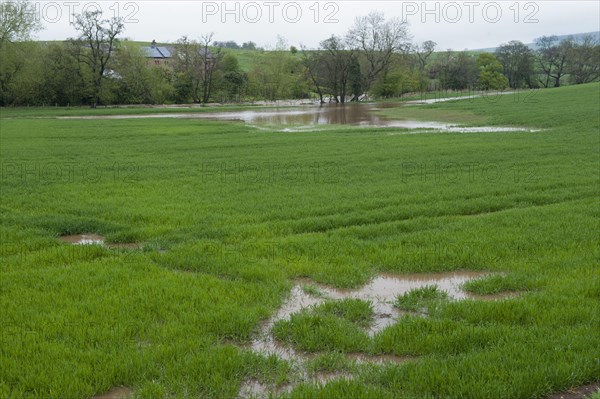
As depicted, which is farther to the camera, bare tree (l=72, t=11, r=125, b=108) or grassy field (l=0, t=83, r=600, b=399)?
bare tree (l=72, t=11, r=125, b=108)

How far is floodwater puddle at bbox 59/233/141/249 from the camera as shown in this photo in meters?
8.45

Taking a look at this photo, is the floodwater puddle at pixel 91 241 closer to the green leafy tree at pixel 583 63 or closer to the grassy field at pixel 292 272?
the grassy field at pixel 292 272

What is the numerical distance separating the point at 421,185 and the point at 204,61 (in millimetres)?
67645

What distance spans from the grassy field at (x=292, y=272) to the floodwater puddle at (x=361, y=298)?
120 mm

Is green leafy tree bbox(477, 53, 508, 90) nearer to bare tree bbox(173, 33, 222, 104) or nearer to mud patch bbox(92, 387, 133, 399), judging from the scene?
bare tree bbox(173, 33, 222, 104)

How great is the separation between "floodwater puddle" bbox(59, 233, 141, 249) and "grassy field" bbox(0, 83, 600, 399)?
0.19 metres

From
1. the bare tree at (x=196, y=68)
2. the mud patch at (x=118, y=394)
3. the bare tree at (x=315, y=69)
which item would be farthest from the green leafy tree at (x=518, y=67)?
the mud patch at (x=118, y=394)

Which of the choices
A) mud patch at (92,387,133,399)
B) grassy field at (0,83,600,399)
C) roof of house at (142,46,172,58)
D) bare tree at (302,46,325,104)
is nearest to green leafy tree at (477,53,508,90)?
bare tree at (302,46,325,104)

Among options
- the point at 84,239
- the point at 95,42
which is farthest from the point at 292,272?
the point at 95,42

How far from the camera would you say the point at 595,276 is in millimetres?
6418

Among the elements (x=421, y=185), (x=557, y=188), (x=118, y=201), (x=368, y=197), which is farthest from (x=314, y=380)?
(x=557, y=188)

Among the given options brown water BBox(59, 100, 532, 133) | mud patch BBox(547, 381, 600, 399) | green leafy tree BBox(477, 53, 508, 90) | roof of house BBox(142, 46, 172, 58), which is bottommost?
mud patch BBox(547, 381, 600, 399)

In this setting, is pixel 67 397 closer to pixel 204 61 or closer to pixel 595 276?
pixel 595 276

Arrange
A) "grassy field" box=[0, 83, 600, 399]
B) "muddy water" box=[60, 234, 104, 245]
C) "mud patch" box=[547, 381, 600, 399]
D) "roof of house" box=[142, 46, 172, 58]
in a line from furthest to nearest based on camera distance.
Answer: "roof of house" box=[142, 46, 172, 58] < "muddy water" box=[60, 234, 104, 245] < "grassy field" box=[0, 83, 600, 399] < "mud patch" box=[547, 381, 600, 399]
